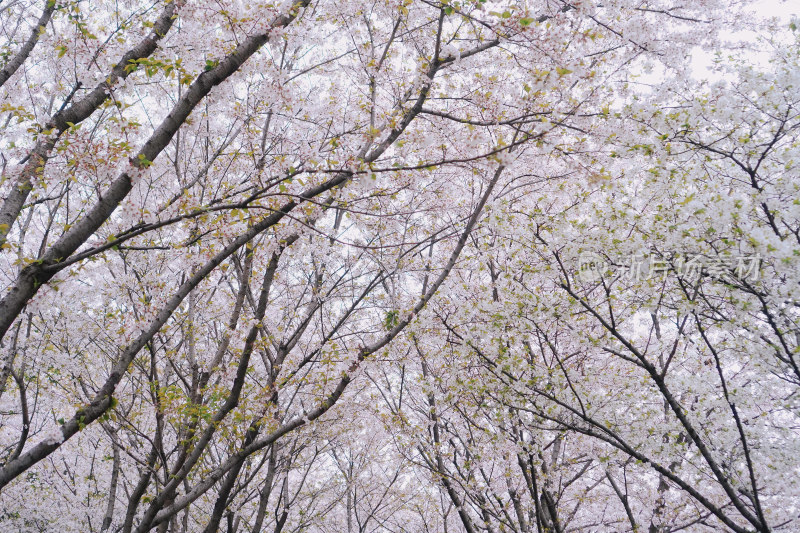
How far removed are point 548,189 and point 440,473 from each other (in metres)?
5.26

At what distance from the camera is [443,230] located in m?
6.46

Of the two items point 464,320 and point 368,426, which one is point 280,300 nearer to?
point 464,320

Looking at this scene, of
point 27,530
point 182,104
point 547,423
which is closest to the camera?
point 182,104

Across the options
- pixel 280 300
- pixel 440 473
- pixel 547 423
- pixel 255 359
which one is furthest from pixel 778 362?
pixel 255 359

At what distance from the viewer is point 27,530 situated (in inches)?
465

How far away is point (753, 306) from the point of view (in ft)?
14.9

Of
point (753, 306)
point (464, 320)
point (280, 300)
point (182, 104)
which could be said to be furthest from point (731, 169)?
point (280, 300)

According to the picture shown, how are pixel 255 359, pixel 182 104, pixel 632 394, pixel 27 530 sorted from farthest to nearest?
pixel 27 530 → pixel 255 359 → pixel 632 394 → pixel 182 104

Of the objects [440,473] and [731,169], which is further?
[440,473]

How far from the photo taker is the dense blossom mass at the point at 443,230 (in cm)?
404

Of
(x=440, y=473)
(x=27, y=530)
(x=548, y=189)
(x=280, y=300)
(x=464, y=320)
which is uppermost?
(x=548, y=189)

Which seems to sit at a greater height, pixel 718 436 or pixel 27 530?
pixel 718 436

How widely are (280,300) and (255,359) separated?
6.24 feet

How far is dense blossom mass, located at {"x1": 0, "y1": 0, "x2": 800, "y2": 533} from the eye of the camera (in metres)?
4.04
